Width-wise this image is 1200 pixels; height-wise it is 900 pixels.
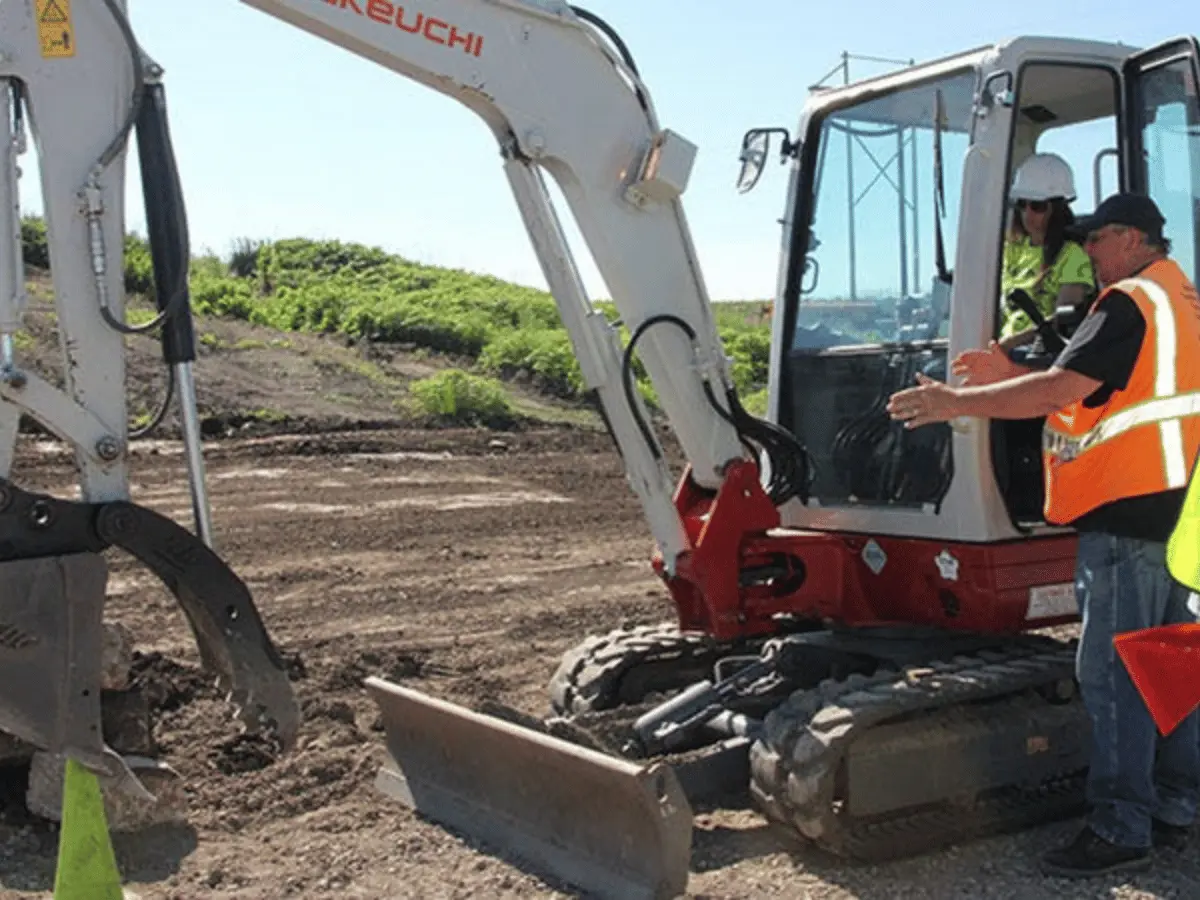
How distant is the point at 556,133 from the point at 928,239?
1.51m

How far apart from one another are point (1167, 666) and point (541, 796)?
6.78 feet

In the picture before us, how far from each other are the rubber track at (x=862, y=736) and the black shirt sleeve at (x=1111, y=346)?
3.78 ft

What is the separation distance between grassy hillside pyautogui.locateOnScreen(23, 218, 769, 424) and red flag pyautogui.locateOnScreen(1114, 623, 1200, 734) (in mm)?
13959

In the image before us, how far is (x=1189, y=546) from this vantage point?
396 centimetres

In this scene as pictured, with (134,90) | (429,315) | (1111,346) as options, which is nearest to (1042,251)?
(1111,346)

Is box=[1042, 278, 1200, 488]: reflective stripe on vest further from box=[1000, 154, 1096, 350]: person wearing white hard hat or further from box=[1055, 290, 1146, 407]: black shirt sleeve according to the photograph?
box=[1000, 154, 1096, 350]: person wearing white hard hat

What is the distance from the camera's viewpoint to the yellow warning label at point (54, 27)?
4.21 m

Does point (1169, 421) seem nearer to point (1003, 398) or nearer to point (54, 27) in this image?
point (1003, 398)

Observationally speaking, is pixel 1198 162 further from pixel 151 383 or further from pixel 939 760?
pixel 151 383

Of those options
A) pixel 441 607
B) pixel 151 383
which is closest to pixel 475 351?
pixel 151 383

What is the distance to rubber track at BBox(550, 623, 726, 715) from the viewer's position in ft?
20.7

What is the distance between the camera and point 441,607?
9.46 meters

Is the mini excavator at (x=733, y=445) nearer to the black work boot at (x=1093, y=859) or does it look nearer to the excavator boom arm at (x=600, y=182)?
the excavator boom arm at (x=600, y=182)

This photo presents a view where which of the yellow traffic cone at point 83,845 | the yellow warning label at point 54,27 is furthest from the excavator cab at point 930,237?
the yellow traffic cone at point 83,845
